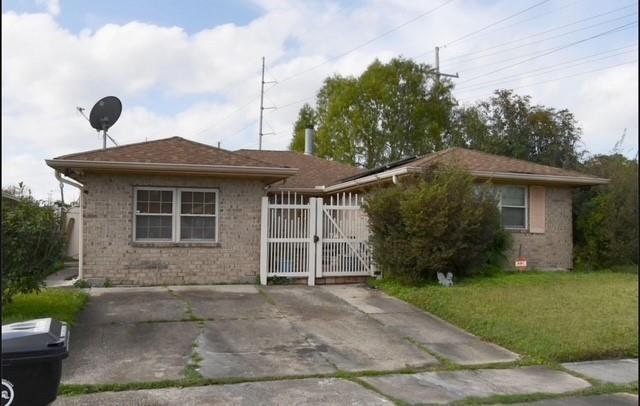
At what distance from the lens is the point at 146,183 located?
41.7 ft

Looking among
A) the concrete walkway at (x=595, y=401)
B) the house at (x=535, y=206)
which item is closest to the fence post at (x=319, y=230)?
the house at (x=535, y=206)

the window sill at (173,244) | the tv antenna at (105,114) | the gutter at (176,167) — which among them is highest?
the tv antenna at (105,114)

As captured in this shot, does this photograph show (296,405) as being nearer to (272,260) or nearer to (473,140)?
(272,260)

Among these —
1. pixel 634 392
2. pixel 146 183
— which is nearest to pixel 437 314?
pixel 634 392

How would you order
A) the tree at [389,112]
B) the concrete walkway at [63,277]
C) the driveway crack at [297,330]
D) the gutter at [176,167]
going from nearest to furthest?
the driveway crack at [297,330]
the gutter at [176,167]
the concrete walkway at [63,277]
the tree at [389,112]

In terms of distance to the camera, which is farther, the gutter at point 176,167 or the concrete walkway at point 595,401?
the gutter at point 176,167

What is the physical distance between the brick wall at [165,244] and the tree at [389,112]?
21.0 metres

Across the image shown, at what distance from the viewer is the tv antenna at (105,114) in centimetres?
1480

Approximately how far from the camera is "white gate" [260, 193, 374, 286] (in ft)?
42.7

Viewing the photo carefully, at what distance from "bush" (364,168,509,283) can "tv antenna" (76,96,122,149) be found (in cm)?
740

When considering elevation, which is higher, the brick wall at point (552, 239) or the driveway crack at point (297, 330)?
the brick wall at point (552, 239)

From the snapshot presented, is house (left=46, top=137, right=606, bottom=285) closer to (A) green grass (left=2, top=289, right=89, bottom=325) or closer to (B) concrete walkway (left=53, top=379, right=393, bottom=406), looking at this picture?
→ (A) green grass (left=2, top=289, right=89, bottom=325)

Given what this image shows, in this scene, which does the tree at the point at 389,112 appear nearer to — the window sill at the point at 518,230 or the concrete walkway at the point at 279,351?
the window sill at the point at 518,230

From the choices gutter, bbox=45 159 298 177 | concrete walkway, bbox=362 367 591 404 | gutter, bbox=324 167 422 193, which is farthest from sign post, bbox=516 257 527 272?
concrete walkway, bbox=362 367 591 404
